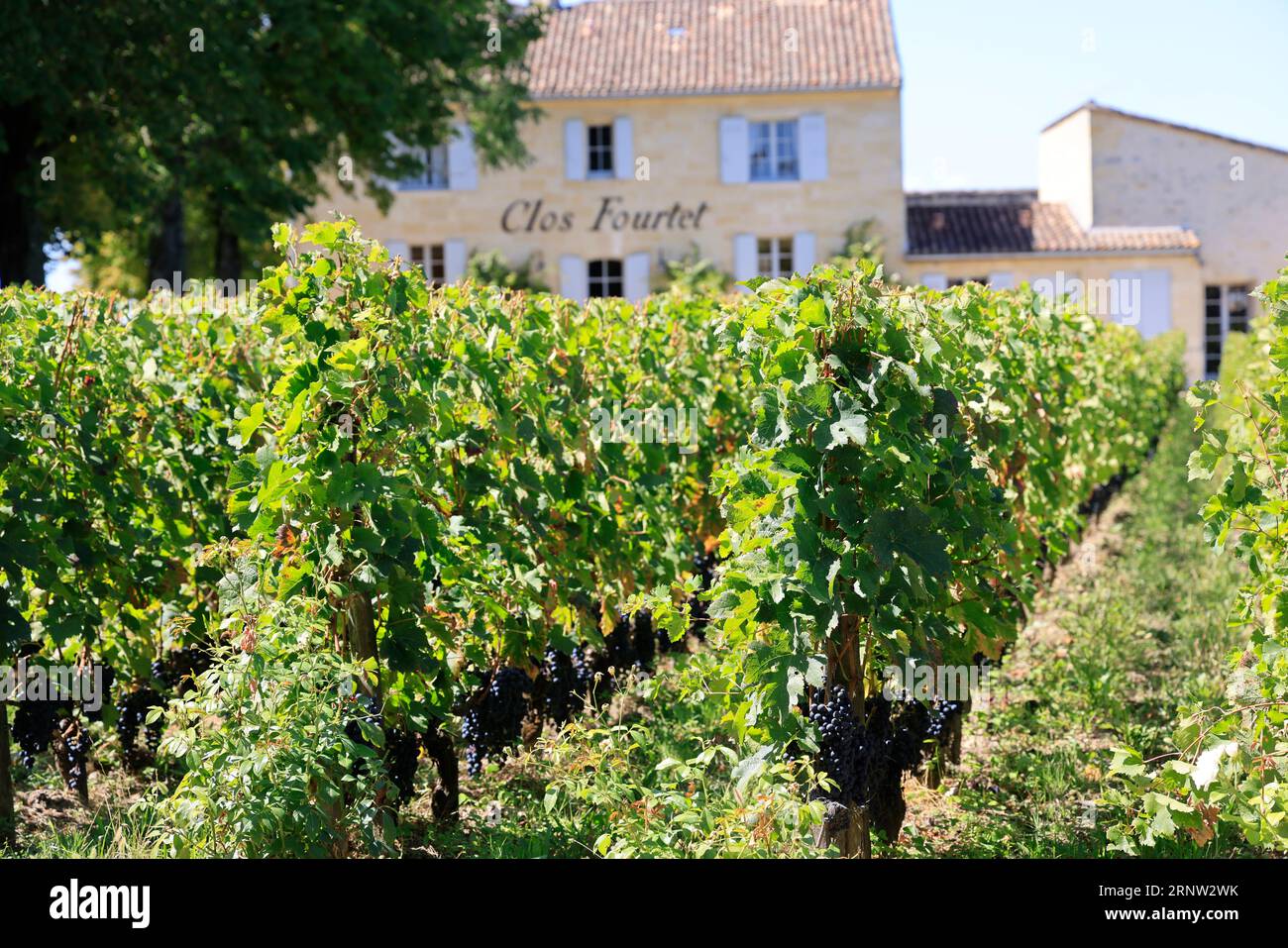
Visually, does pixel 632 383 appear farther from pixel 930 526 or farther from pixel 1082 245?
pixel 1082 245

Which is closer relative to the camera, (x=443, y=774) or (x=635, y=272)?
(x=443, y=774)

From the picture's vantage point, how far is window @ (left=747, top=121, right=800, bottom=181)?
28.9 metres

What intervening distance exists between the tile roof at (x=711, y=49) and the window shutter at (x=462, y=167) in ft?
5.78

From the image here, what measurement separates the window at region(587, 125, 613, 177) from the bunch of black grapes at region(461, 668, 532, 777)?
24818 millimetres

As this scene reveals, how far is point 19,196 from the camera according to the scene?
664 inches

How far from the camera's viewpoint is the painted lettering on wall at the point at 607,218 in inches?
1128

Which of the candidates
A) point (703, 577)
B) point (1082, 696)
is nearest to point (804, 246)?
point (703, 577)

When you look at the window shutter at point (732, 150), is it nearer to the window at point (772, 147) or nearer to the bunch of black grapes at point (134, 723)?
the window at point (772, 147)

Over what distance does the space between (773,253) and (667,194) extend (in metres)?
2.38

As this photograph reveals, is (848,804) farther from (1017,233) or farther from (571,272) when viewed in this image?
(1017,233)

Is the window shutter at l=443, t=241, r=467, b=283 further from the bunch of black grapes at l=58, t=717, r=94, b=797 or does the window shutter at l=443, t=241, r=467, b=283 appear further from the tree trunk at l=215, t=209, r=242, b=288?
the bunch of black grapes at l=58, t=717, r=94, b=797

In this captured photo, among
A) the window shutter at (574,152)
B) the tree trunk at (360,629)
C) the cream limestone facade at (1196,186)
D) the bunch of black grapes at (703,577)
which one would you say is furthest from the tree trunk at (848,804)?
the cream limestone facade at (1196,186)

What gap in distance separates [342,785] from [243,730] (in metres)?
0.43

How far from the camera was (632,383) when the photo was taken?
21.0ft
